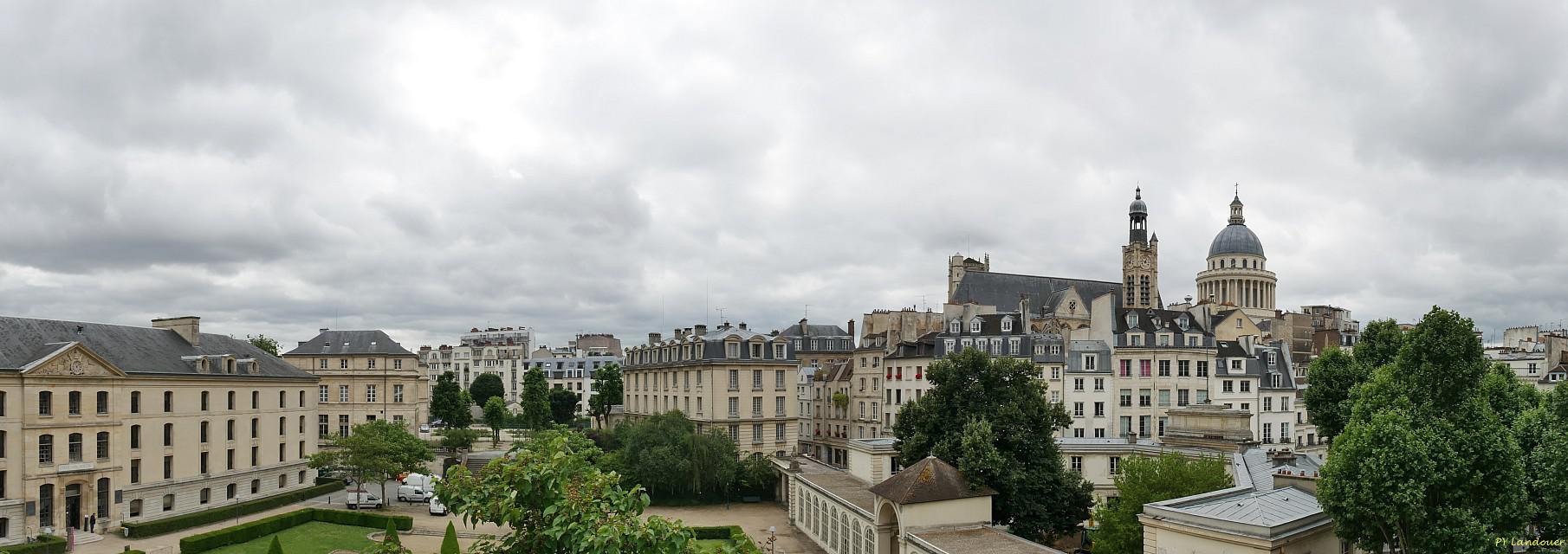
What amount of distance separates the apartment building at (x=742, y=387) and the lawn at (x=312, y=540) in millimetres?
24703

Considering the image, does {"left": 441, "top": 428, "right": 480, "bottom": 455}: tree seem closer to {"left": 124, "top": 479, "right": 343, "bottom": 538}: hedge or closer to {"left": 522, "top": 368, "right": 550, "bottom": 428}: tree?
{"left": 124, "top": 479, "right": 343, "bottom": 538}: hedge

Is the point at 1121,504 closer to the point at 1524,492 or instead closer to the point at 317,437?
the point at 1524,492

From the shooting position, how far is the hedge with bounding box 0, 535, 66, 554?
3838 cm

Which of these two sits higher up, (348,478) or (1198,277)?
(1198,277)

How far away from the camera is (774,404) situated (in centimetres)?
6644

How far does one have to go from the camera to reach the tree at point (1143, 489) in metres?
31.7

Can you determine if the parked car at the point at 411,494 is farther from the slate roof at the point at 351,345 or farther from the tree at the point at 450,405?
the tree at the point at 450,405

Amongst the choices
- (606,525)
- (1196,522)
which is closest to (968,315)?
(1196,522)

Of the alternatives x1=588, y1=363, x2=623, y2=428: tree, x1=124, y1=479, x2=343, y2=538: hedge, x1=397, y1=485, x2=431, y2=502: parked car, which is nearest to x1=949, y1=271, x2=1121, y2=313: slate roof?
x1=588, y1=363, x2=623, y2=428: tree

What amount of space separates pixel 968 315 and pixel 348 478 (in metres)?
46.1

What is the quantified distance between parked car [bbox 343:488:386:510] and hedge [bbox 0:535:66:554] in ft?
46.2

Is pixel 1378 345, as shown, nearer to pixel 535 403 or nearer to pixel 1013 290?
pixel 1013 290

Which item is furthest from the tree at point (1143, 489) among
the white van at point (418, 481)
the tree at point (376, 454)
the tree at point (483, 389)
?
the tree at point (483, 389)

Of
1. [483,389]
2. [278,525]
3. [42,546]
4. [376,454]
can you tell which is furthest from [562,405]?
[42,546]
